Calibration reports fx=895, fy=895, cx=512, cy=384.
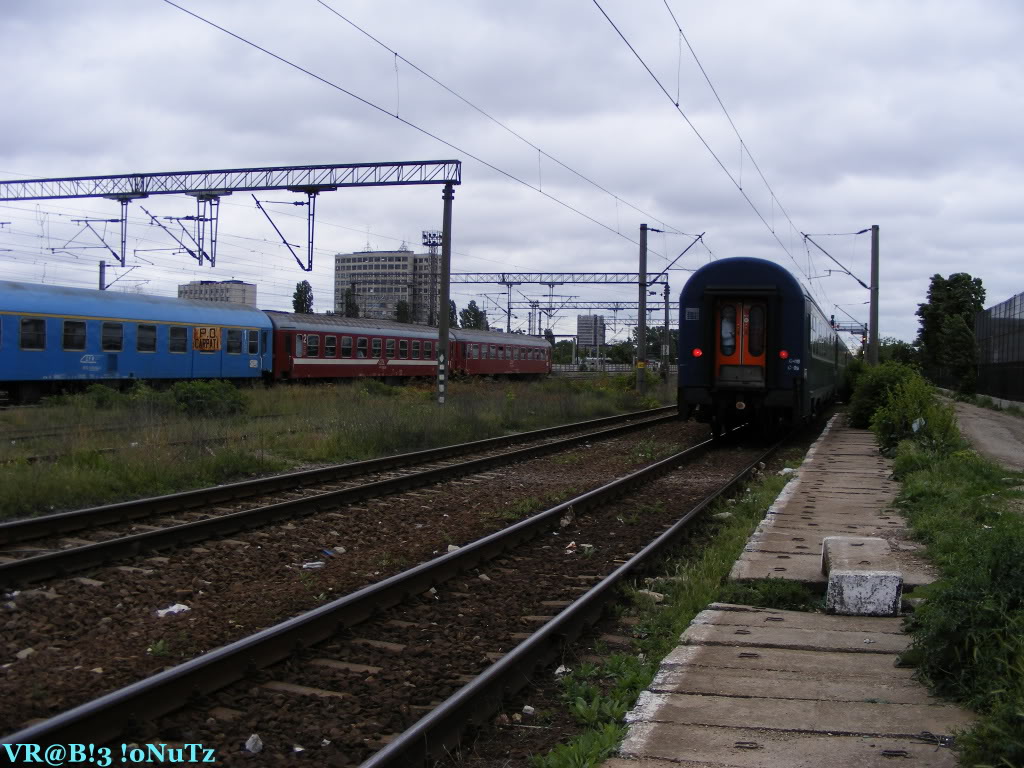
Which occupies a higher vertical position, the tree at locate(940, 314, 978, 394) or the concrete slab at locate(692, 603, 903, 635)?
the tree at locate(940, 314, 978, 394)

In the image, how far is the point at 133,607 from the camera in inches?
240

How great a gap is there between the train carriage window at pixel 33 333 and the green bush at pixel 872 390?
1985 cm

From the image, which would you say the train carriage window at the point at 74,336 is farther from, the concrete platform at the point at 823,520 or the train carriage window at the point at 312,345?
the concrete platform at the point at 823,520

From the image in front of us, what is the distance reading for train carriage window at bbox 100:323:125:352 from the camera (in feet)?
73.8

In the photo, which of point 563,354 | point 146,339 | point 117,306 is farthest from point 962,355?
point 563,354

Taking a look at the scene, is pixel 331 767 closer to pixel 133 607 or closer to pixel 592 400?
pixel 133 607

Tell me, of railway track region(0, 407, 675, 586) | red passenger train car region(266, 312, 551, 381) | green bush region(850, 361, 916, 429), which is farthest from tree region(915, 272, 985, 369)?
railway track region(0, 407, 675, 586)

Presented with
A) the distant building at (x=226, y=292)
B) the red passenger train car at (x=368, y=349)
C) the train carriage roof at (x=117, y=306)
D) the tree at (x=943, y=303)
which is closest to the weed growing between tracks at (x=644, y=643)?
the train carriage roof at (x=117, y=306)

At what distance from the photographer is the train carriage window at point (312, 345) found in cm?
3048

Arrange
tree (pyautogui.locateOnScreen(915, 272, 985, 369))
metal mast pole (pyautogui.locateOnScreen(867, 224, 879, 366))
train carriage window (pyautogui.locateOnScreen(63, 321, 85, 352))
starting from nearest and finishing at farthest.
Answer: train carriage window (pyautogui.locateOnScreen(63, 321, 85, 352))
metal mast pole (pyautogui.locateOnScreen(867, 224, 879, 366))
tree (pyautogui.locateOnScreen(915, 272, 985, 369))

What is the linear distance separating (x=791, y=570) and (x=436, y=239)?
43.1 metres

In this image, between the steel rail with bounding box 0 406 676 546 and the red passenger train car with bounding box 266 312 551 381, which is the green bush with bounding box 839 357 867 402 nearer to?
the red passenger train car with bounding box 266 312 551 381

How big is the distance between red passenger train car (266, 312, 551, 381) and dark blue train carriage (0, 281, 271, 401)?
5.11 ft

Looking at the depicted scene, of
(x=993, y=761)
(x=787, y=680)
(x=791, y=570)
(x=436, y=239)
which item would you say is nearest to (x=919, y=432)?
(x=791, y=570)
